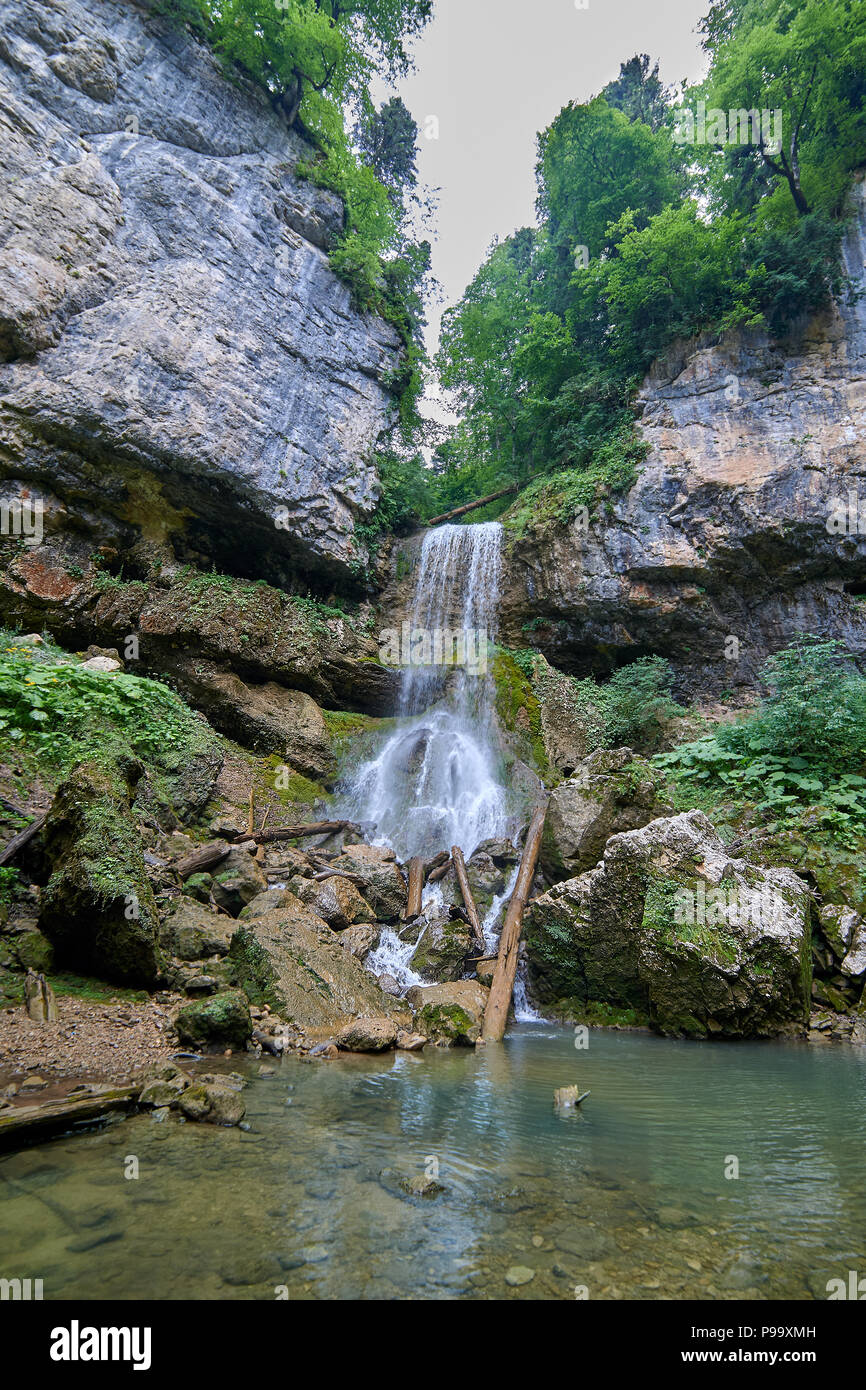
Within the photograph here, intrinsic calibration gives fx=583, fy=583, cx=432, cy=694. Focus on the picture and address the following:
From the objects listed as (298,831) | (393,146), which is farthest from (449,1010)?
(393,146)

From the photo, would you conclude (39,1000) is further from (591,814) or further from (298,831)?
(591,814)

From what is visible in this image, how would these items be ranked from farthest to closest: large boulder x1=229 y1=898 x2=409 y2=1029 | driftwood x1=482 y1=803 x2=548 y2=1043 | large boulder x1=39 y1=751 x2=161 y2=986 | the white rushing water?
the white rushing water < driftwood x1=482 y1=803 x2=548 y2=1043 < large boulder x1=229 y1=898 x2=409 y2=1029 < large boulder x1=39 y1=751 x2=161 y2=986

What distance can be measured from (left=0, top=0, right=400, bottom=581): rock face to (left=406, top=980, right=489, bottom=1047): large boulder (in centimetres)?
1010

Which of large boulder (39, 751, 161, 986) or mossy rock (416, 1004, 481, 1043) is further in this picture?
mossy rock (416, 1004, 481, 1043)

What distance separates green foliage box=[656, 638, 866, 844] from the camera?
759 cm

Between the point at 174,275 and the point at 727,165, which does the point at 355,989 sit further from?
the point at 727,165

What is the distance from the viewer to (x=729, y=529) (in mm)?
12664

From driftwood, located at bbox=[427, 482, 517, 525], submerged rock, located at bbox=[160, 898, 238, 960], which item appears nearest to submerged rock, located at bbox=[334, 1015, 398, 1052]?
submerged rock, located at bbox=[160, 898, 238, 960]

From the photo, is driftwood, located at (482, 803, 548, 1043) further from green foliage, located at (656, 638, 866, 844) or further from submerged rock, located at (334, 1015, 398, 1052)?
green foliage, located at (656, 638, 866, 844)

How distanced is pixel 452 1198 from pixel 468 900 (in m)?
5.56

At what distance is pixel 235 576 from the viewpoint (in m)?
13.6

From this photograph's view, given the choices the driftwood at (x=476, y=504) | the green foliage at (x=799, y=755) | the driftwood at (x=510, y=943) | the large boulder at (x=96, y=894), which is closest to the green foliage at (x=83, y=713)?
the large boulder at (x=96, y=894)

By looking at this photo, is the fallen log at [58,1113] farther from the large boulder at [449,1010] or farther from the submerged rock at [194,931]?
the large boulder at [449,1010]
